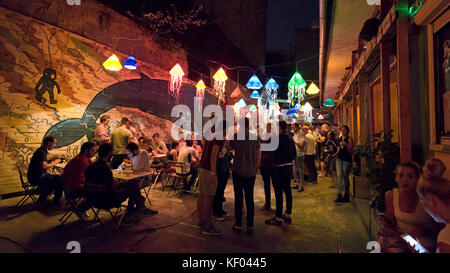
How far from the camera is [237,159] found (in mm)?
3697

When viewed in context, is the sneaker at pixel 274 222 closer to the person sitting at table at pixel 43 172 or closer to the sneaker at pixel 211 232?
the sneaker at pixel 211 232

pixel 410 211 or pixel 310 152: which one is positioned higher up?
pixel 310 152

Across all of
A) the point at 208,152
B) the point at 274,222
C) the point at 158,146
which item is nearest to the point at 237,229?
the point at 274,222

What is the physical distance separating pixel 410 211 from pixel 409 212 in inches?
0.5

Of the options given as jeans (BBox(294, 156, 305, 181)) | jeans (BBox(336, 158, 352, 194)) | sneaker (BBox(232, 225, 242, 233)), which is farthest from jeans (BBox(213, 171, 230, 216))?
jeans (BBox(294, 156, 305, 181))

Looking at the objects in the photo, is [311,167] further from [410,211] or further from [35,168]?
[35,168]

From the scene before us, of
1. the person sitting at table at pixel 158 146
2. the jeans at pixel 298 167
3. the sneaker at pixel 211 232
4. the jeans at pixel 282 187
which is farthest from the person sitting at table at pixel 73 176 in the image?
the jeans at pixel 298 167

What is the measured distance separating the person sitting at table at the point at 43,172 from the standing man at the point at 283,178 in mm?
4681

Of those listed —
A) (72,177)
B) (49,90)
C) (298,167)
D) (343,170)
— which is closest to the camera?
(72,177)

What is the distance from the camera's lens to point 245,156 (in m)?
3.68

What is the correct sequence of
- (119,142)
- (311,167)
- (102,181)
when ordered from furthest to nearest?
(311,167) → (119,142) → (102,181)

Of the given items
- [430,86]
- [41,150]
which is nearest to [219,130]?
[430,86]

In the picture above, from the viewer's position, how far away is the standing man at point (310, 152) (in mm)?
Answer: 7031

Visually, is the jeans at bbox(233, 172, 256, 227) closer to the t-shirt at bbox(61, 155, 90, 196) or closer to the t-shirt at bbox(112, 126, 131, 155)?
the t-shirt at bbox(61, 155, 90, 196)
